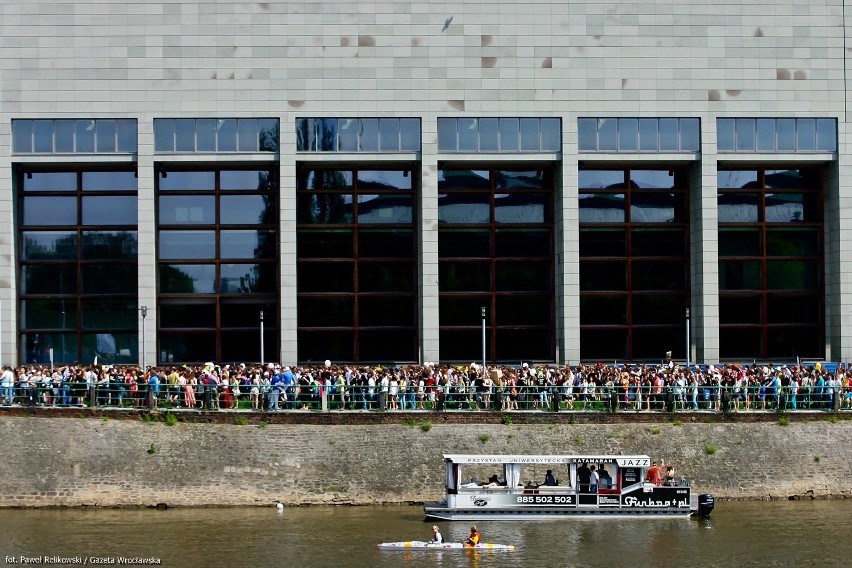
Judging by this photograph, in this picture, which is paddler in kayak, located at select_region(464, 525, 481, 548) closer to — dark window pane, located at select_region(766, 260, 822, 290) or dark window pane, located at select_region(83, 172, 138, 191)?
dark window pane, located at select_region(83, 172, 138, 191)

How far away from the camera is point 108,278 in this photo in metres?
72.9

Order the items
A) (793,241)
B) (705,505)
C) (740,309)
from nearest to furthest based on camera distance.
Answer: (705,505) → (740,309) → (793,241)

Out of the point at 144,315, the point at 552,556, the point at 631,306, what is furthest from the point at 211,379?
the point at 631,306

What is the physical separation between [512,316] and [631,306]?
6.83 meters

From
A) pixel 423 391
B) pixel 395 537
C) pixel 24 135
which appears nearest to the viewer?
pixel 395 537

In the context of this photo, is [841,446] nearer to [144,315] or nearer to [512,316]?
[512,316]

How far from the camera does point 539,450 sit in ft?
169

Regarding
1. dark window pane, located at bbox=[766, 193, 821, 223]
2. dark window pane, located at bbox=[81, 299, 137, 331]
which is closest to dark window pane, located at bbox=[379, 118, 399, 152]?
dark window pane, located at bbox=[81, 299, 137, 331]

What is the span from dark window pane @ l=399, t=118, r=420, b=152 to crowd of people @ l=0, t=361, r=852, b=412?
60.1 ft

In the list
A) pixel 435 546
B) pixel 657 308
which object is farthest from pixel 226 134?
pixel 435 546

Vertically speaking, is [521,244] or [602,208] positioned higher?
[602,208]

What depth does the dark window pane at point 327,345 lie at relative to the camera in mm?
73062

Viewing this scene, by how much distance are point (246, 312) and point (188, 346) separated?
3755mm

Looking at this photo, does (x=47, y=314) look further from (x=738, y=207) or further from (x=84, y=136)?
(x=738, y=207)
